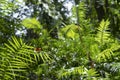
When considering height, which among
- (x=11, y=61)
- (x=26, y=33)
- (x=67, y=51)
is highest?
(x=11, y=61)

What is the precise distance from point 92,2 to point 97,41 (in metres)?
3.63

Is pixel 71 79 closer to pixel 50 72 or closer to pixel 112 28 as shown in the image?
pixel 50 72

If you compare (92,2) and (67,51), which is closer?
(67,51)

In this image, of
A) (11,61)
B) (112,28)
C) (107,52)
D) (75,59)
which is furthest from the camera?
(112,28)

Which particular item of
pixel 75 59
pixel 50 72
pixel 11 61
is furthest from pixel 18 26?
pixel 11 61

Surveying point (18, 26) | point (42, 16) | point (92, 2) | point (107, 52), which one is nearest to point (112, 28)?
point (92, 2)

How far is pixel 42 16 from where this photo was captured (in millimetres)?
7738

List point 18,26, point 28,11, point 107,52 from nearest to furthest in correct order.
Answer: point 107,52 → point 18,26 → point 28,11

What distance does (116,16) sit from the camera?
6.00 meters

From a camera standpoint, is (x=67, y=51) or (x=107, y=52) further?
(x=67, y=51)

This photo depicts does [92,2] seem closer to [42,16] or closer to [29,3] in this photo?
[42,16]

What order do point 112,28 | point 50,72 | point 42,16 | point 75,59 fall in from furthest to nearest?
point 42,16, point 112,28, point 50,72, point 75,59

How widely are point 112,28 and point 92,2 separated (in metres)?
1.04

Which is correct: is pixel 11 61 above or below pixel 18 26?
above
